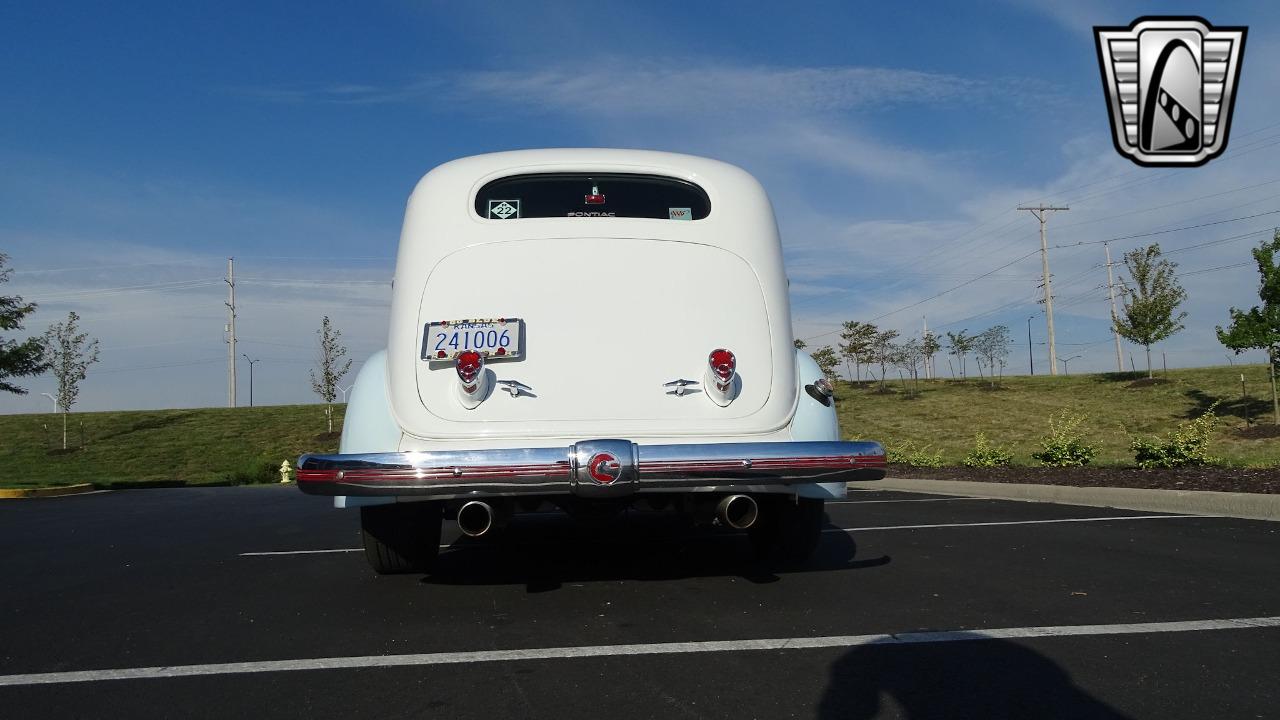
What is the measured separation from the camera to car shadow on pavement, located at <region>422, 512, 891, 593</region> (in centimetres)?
571

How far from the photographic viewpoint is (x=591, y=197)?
17.4ft

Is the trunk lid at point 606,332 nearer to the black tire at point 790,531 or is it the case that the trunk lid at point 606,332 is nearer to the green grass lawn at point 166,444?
the black tire at point 790,531

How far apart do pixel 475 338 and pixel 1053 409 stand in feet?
101

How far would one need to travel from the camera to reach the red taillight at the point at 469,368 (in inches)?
178

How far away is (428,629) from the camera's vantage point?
430 cm

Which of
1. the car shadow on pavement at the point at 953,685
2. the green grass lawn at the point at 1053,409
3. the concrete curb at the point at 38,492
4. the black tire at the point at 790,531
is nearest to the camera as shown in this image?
the car shadow on pavement at the point at 953,685

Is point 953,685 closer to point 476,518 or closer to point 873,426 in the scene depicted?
point 476,518

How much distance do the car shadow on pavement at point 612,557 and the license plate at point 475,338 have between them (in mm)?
1491

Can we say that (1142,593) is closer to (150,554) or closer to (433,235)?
(433,235)

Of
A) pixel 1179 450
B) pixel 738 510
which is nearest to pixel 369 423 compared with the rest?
pixel 738 510

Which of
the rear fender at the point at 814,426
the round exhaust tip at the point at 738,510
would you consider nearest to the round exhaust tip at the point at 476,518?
the round exhaust tip at the point at 738,510

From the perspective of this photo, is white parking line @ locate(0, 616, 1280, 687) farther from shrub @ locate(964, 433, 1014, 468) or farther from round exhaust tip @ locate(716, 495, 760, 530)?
shrub @ locate(964, 433, 1014, 468)

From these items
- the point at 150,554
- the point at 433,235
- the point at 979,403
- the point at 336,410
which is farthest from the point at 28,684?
the point at 336,410

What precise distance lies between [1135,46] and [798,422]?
5.54 meters
